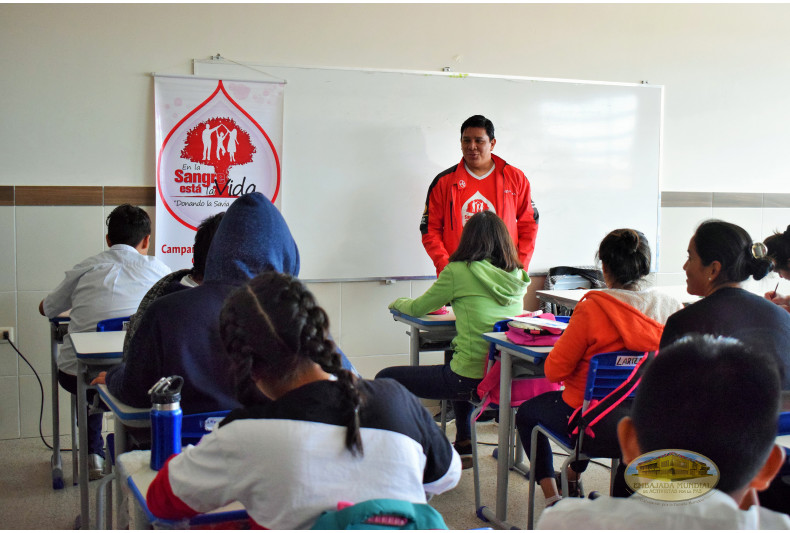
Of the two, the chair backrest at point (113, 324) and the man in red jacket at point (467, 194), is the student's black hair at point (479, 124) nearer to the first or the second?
the man in red jacket at point (467, 194)

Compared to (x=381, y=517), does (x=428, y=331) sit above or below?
below

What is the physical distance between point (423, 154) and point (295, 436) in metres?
3.59

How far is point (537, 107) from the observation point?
4777 mm

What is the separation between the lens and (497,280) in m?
3.17

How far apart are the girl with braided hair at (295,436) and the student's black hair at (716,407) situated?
0.41 m

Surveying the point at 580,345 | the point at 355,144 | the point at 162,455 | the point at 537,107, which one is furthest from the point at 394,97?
the point at 162,455

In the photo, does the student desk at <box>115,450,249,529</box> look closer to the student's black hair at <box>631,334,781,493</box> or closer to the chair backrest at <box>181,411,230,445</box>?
the chair backrest at <box>181,411,230,445</box>

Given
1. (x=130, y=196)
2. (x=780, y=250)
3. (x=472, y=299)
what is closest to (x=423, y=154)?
(x=472, y=299)

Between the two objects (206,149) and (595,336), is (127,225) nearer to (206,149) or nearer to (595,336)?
(206,149)

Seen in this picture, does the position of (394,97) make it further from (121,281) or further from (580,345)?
(580,345)

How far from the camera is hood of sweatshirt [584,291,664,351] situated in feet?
7.68

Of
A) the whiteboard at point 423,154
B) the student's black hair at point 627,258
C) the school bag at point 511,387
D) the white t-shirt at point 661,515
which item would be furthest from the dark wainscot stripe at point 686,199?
the white t-shirt at point 661,515

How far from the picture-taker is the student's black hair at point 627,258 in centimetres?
252

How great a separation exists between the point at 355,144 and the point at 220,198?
34.7 inches
